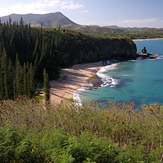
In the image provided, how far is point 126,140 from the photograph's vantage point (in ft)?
46.3

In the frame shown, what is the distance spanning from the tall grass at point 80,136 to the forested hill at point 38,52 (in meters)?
13.5

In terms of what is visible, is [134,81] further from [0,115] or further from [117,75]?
[0,115]

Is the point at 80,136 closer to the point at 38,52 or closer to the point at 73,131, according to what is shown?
the point at 73,131

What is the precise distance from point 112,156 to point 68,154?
234 centimetres

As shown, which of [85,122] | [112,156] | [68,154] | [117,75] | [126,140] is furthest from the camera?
[117,75]

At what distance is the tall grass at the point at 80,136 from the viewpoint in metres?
9.11

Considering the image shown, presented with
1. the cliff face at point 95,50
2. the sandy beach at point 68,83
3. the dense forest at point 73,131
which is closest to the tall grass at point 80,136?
the dense forest at point 73,131

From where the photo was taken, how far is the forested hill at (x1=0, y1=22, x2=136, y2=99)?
103 ft

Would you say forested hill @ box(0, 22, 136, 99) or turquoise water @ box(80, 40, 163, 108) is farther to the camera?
turquoise water @ box(80, 40, 163, 108)

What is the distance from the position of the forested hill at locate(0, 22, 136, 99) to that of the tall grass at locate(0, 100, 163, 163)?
13.5 metres

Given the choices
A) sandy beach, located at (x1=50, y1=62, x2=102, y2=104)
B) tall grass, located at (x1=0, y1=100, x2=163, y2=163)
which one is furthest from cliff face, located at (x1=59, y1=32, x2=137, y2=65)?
tall grass, located at (x1=0, y1=100, x2=163, y2=163)

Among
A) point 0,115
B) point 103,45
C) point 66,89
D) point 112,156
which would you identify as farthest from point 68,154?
point 103,45

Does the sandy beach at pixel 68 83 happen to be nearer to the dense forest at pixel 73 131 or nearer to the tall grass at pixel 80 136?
the dense forest at pixel 73 131

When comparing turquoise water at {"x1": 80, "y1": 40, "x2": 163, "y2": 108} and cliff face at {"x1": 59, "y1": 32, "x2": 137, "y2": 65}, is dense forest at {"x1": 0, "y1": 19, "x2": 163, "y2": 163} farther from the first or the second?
cliff face at {"x1": 59, "y1": 32, "x2": 137, "y2": 65}
